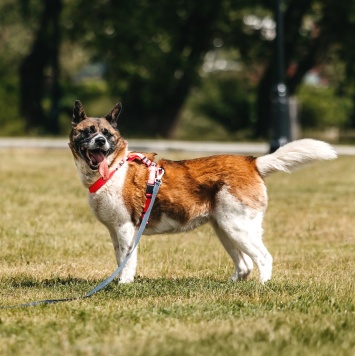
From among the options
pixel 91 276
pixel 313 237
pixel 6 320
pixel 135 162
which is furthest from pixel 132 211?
pixel 313 237

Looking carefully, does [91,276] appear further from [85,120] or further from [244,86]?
[244,86]

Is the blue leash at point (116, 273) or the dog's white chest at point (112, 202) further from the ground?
the dog's white chest at point (112, 202)

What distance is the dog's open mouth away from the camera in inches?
332

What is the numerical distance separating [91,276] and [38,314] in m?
2.35

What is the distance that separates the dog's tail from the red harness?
0.93 metres

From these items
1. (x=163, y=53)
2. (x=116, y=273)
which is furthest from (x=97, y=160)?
(x=163, y=53)

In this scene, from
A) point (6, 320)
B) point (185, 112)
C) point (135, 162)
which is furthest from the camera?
point (185, 112)

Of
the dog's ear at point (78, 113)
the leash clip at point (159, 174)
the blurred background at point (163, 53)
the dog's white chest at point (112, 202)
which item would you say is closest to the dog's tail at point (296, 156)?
the leash clip at point (159, 174)

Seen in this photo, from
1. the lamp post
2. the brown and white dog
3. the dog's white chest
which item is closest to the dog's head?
the brown and white dog

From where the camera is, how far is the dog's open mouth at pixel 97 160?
8.45m

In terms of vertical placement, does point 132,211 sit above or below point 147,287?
above

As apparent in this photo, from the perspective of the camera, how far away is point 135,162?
873 centimetres

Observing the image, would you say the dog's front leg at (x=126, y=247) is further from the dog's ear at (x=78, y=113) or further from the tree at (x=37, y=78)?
the tree at (x=37, y=78)

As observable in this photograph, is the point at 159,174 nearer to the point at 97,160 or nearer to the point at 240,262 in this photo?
the point at 97,160
